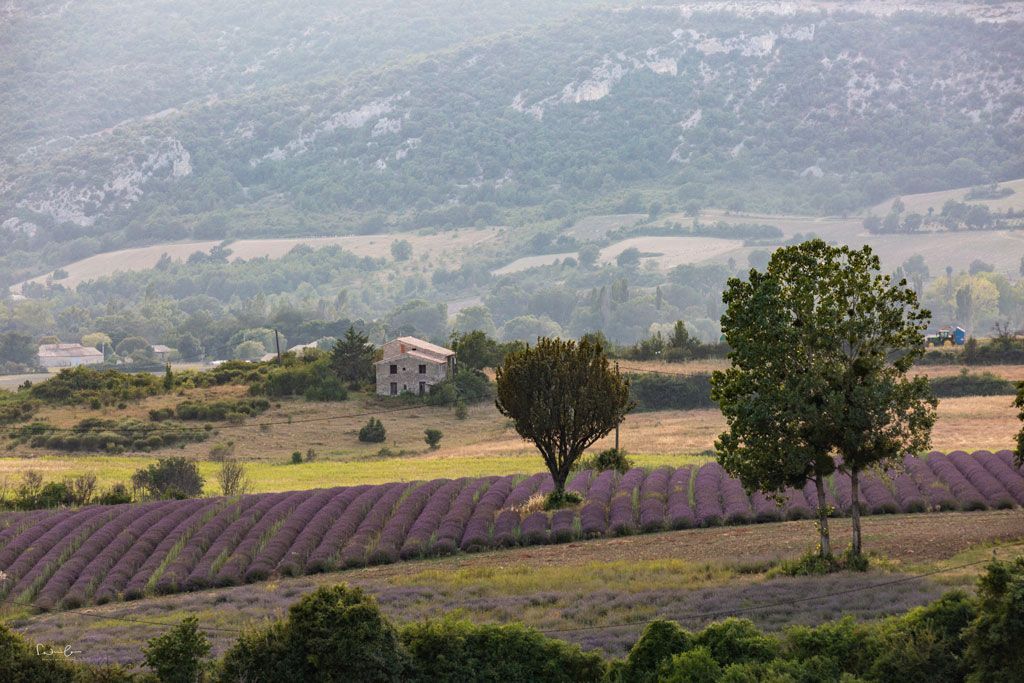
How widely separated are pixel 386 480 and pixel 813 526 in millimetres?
25120

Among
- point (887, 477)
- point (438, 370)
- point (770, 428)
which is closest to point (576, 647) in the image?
point (770, 428)

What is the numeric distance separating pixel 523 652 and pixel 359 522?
20898 millimetres

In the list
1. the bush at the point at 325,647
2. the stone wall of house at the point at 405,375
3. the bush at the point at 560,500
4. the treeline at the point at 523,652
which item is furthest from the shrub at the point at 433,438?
the bush at the point at 325,647

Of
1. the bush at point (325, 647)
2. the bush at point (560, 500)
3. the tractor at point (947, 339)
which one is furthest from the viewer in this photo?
the tractor at point (947, 339)

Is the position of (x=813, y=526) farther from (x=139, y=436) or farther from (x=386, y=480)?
(x=139, y=436)

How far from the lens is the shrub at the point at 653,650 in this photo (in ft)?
77.6

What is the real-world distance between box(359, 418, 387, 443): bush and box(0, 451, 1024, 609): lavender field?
32.8 meters

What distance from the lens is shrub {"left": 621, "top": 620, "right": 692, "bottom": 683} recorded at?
2366 centimetres

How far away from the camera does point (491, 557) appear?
40.4m

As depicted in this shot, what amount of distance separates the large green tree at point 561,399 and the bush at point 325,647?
25.1 metres

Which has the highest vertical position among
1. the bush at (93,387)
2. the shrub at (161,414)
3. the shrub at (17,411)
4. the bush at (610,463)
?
the bush at (93,387)

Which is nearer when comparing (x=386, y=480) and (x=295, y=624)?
(x=295, y=624)

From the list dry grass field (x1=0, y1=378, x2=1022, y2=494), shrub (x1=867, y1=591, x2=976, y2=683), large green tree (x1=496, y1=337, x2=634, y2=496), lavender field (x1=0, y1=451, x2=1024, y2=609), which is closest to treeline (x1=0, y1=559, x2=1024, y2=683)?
shrub (x1=867, y1=591, x2=976, y2=683)

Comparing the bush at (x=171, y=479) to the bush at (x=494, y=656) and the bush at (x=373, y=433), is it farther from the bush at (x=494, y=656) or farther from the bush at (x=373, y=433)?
the bush at (x=494, y=656)
